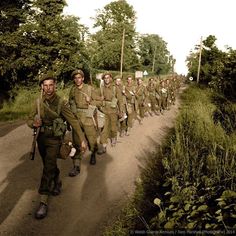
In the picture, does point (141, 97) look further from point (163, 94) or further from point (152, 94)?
point (163, 94)

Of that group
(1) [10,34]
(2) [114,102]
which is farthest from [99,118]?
(1) [10,34]

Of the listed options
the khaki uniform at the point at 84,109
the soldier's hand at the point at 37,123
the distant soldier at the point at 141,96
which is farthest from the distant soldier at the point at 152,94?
the soldier's hand at the point at 37,123

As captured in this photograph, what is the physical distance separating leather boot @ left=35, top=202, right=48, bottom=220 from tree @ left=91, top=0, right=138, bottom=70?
45879 mm

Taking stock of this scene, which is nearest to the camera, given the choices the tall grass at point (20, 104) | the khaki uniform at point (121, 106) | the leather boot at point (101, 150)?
the leather boot at point (101, 150)

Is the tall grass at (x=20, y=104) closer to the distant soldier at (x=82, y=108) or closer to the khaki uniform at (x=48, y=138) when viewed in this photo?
the distant soldier at (x=82, y=108)

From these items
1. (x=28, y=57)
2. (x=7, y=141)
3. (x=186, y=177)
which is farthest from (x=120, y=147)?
(x=28, y=57)

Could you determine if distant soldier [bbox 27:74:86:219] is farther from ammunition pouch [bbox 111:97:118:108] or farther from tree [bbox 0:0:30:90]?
tree [bbox 0:0:30:90]

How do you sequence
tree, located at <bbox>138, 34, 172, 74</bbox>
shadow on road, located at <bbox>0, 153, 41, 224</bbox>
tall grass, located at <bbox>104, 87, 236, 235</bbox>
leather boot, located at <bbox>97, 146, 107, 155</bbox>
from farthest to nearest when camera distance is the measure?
1. tree, located at <bbox>138, 34, 172, 74</bbox>
2. leather boot, located at <bbox>97, 146, 107, 155</bbox>
3. shadow on road, located at <bbox>0, 153, 41, 224</bbox>
4. tall grass, located at <bbox>104, 87, 236, 235</bbox>

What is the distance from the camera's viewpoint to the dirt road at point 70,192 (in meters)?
4.53

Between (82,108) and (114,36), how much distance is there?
5333cm

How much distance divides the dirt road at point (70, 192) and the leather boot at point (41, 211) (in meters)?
0.07

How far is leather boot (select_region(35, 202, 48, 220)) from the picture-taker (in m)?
4.69

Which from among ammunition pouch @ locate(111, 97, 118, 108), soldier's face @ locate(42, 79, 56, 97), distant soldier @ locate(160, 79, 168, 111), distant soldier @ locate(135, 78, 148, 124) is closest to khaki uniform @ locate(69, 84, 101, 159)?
soldier's face @ locate(42, 79, 56, 97)

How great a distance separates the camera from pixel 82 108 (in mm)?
6793
